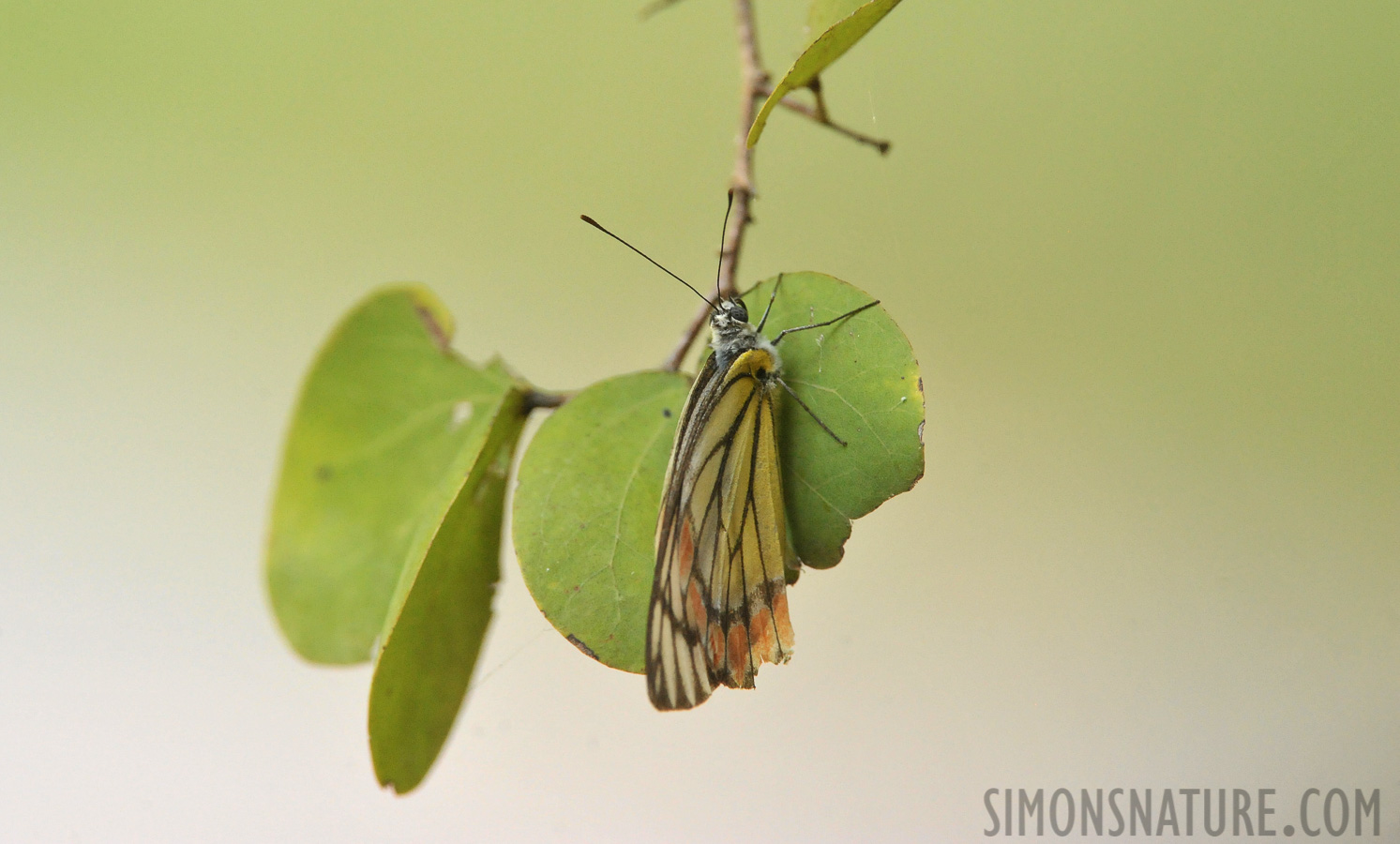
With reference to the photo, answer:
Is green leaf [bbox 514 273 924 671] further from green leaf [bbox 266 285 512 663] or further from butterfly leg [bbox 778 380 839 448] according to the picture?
green leaf [bbox 266 285 512 663]

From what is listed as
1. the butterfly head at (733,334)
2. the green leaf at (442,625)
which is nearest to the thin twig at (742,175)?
the butterfly head at (733,334)

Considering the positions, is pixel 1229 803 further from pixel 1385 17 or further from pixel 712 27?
pixel 712 27

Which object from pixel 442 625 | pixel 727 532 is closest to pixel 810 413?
pixel 727 532

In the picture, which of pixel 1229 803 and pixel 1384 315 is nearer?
pixel 1384 315

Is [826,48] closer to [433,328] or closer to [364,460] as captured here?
[433,328]

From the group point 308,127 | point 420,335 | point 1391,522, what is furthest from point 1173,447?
point 308,127

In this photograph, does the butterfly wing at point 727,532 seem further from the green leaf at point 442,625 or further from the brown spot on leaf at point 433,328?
the brown spot on leaf at point 433,328

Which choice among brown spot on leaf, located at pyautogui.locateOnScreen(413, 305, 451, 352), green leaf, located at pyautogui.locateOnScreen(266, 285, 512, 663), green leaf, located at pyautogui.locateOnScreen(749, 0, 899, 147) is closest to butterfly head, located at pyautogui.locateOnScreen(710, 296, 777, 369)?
green leaf, located at pyautogui.locateOnScreen(749, 0, 899, 147)
